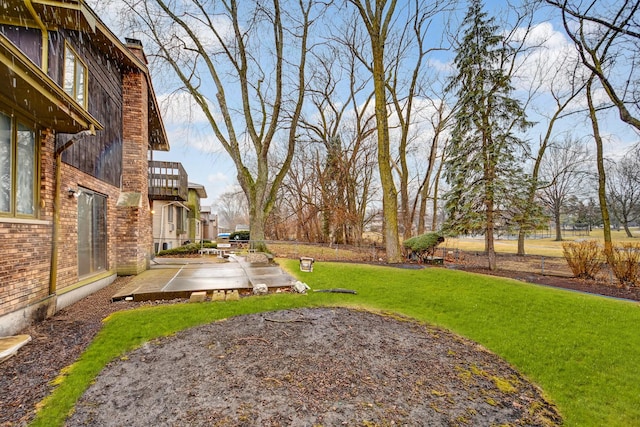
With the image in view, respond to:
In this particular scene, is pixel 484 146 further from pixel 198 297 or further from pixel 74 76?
pixel 74 76

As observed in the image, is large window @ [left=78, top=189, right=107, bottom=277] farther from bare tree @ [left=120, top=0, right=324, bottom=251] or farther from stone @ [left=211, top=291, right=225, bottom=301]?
bare tree @ [left=120, top=0, right=324, bottom=251]

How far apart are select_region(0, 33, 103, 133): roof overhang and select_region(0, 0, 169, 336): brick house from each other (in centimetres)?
1

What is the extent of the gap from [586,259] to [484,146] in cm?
450

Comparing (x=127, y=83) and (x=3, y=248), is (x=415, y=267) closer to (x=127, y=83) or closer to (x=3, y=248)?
(x=3, y=248)

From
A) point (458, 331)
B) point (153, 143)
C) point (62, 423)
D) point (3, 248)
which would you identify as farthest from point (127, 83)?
point (458, 331)

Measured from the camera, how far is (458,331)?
14.3 ft

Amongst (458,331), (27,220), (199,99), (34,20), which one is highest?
(199,99)

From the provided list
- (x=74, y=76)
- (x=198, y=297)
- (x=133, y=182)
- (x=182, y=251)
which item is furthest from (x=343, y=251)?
(x=74, y=76)

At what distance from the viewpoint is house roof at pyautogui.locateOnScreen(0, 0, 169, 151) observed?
3.08 meters

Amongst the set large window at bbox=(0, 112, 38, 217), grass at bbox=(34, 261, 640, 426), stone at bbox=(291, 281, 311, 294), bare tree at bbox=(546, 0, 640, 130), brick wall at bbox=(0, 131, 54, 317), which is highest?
bare tree at bbox=(546, 0, 640, 130)

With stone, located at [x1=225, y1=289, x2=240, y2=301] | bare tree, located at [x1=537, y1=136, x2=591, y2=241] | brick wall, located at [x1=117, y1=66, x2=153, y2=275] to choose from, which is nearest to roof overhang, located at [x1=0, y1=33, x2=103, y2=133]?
brick wall, located at [x1=117, y1=66, x2=153, y2=275]

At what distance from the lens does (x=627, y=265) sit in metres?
7.93

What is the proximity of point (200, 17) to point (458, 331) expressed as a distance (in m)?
14.2

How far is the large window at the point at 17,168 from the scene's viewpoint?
375cm
